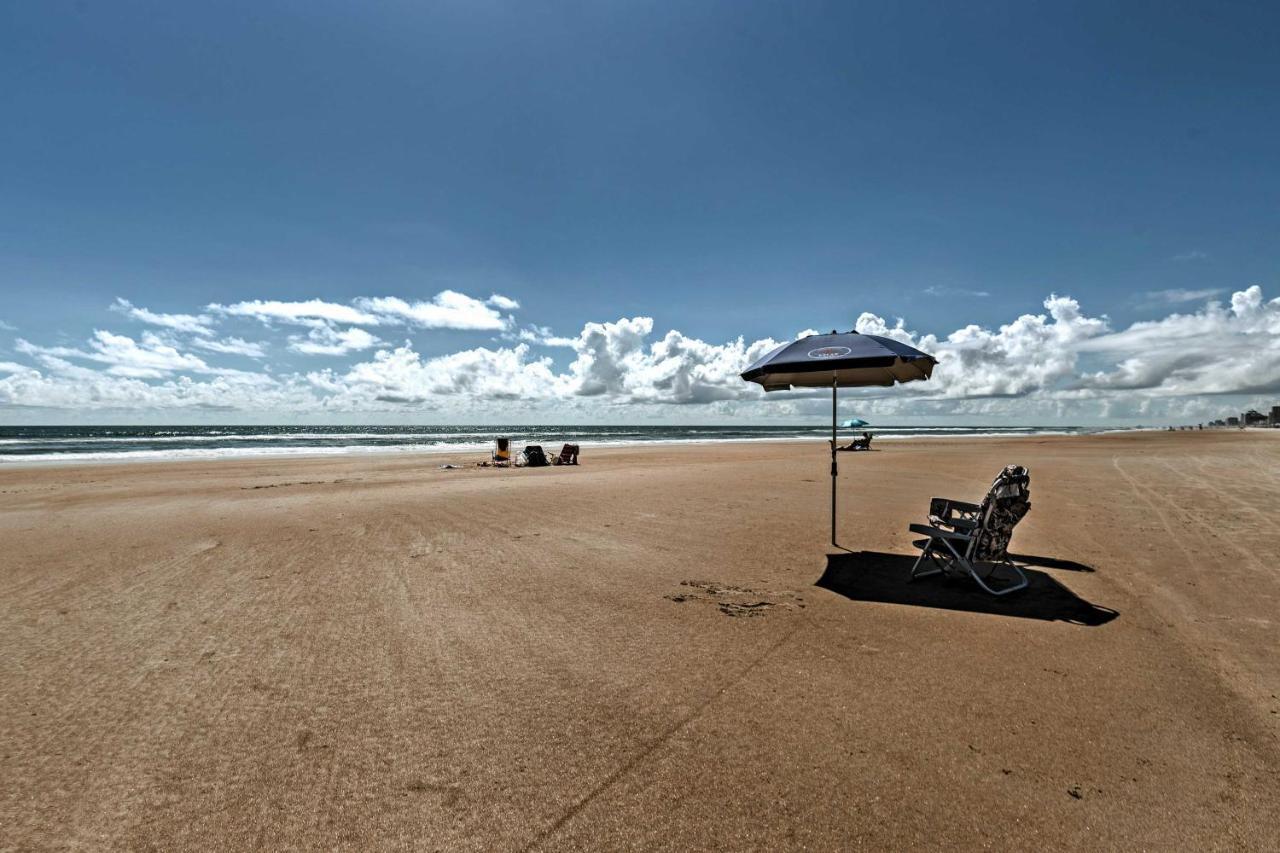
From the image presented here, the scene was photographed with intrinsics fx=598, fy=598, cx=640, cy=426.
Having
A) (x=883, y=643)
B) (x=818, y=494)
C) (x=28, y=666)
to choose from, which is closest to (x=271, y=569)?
(x=28, y=666)

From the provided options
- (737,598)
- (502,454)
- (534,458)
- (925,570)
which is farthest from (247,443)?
(925,570)

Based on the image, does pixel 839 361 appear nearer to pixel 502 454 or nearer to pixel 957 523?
pixel 957 523

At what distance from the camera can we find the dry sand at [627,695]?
2600mm

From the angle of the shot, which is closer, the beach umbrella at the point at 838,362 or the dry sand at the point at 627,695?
the dry sand at the point at 627,695

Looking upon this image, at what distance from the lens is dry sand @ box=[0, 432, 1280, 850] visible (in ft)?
8.53

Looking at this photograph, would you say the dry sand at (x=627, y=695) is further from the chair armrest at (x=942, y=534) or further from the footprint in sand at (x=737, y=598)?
the chair armrest at (x=942, y=534)

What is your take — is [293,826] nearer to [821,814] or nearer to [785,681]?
[821,814]

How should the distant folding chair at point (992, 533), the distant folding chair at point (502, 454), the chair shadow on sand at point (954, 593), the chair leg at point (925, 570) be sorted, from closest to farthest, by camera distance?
the chair shadow on sand at point (954, 593) → the distant folding chair at point (992, 533) → the chair leg at point (925, 570) → the distant folding chair at point (502, 454)

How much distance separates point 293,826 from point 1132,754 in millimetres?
4057

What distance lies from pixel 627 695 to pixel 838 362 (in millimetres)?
4462

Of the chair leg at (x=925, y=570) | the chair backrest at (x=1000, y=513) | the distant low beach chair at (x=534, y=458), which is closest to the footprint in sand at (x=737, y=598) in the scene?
the chair leg at (x=925, y=570)

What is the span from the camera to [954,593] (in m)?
5.93

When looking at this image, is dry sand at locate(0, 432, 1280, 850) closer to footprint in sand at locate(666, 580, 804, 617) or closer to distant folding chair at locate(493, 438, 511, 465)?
footprint in sand at locate(666, 580, 804, 617)

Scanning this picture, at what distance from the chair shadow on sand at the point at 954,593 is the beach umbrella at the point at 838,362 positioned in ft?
4.15
